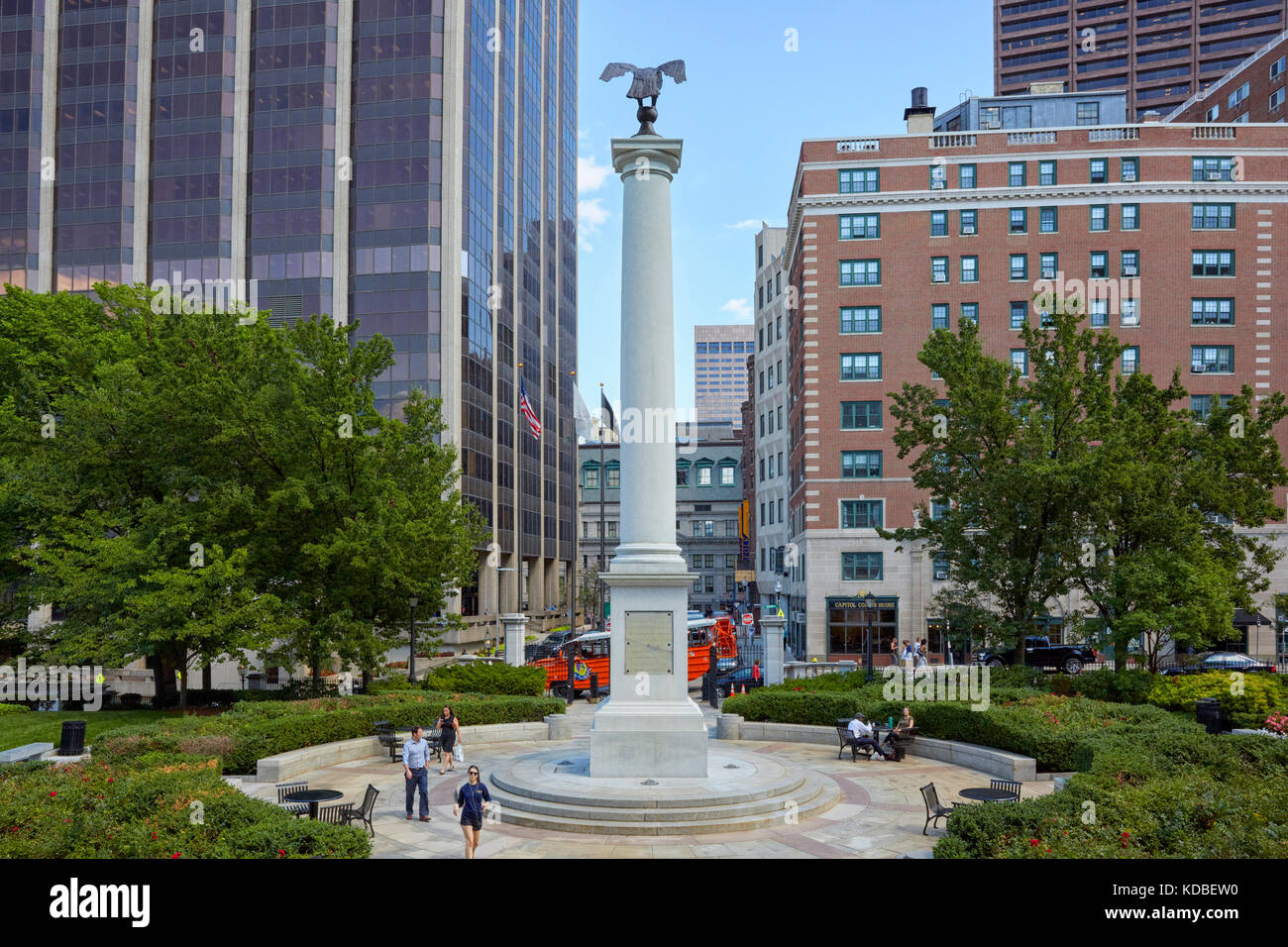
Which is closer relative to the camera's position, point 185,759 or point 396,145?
point 185,759

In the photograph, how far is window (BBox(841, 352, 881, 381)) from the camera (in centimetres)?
5144

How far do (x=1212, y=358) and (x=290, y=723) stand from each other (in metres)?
50.0

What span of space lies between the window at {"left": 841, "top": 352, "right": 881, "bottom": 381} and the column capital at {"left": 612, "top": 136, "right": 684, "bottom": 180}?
34.8m

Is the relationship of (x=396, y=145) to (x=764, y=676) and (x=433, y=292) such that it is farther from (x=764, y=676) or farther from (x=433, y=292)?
(x=764, y=676)

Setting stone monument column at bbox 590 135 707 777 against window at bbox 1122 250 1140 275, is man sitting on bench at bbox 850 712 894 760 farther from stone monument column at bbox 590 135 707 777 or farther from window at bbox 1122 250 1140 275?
window at bbox 1122 250 1140 275

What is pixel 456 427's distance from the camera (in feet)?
212

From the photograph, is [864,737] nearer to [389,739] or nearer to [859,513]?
[389,739]

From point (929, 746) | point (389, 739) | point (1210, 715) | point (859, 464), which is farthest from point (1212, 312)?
point (389, 739)

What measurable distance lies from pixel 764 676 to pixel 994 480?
34.4 ft

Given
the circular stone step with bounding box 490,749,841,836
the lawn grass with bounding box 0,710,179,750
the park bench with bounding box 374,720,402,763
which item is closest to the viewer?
the circular stone step with bounding box 490,749,841,836

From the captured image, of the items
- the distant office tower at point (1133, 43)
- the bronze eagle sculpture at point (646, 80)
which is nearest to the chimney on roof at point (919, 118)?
the bronze eagle sculpture at point (646, 80)

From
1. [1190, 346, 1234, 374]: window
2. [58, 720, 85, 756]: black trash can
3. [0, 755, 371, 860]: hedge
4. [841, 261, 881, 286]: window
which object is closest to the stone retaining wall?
[0, 755, 371, 860]: hedge

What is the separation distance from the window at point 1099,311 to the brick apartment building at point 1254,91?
45031mm

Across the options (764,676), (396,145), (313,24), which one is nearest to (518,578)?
(396,145)
